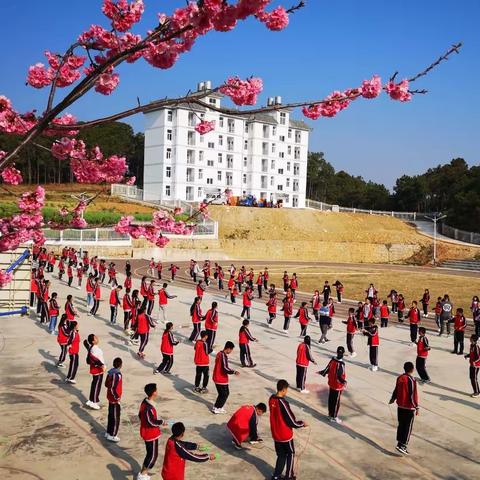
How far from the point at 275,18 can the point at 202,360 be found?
9063 millimetres

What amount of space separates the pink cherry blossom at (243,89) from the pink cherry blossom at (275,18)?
83 centimetres

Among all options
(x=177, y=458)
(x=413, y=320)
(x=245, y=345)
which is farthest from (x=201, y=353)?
(x=413, y=320)

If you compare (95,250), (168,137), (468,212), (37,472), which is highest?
(168,137)

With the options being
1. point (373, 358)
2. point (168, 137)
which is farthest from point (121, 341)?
point (168, 137)

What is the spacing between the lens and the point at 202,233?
180 ft

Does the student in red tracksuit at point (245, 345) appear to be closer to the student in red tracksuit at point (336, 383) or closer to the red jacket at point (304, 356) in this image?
the red jacket at point (304, 356)

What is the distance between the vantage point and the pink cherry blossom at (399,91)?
6219mm

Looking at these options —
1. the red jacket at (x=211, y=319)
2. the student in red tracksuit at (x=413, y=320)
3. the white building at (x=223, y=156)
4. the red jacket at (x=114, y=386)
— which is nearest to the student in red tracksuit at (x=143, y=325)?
the red jacket at (x=211, y=319)

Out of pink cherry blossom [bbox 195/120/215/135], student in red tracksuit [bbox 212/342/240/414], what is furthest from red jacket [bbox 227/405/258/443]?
pink cherry blossom [bbox 195/120/215/135]

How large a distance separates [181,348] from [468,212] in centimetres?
6222

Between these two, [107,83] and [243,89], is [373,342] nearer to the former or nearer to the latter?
[243,89]

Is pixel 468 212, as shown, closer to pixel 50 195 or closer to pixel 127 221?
pixel 50 195

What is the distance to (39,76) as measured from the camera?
21.6ft

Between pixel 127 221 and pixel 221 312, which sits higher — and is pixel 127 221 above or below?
above
